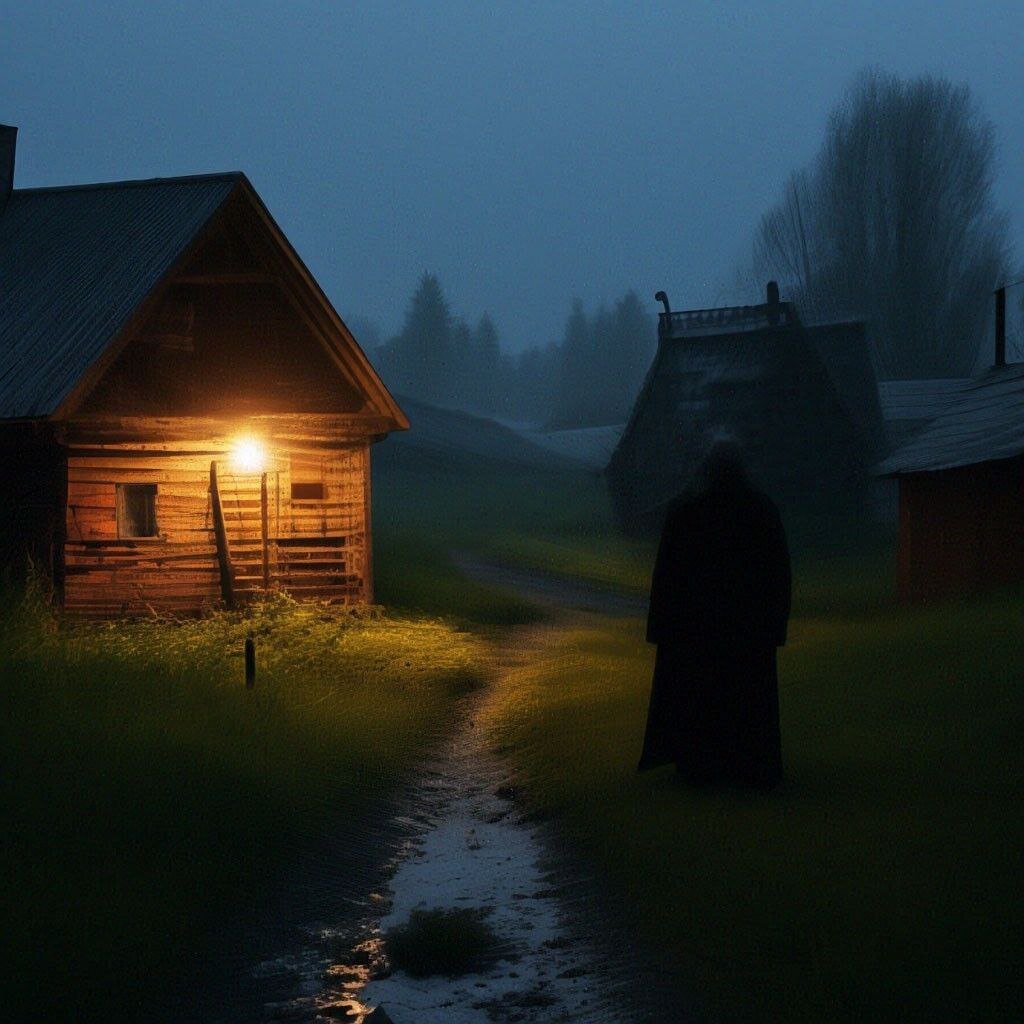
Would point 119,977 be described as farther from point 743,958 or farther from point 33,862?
point 743,958

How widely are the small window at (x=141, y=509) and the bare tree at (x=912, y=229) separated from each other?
3575 centimetres

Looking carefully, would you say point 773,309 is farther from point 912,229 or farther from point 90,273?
point 90,273

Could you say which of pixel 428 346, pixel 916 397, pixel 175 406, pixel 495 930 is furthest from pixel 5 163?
pixel 428 346

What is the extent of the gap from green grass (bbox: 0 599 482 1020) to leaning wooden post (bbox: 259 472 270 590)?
316 cm

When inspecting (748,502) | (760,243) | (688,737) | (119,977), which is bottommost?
(119,977)

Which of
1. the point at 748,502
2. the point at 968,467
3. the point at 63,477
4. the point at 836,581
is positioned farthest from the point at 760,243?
the point at 748,502

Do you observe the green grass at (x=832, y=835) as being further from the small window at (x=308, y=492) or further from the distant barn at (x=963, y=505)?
the small window at (x=308, y=492)

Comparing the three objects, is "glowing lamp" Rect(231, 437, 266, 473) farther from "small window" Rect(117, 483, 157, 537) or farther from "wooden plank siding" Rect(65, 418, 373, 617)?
"small window" Rect(117, 483, 157, 537)

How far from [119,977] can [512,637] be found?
42.7 ft

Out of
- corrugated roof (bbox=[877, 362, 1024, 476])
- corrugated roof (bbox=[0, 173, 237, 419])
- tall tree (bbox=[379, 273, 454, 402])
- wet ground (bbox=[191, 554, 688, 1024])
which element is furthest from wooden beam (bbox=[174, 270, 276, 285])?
tall tree (bbox=[379, 273, 454, 402])

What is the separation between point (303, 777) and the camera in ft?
29.8

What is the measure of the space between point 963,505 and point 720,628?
12.3 metres

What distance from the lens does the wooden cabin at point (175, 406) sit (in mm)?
16484

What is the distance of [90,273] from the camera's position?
57.6 feet
